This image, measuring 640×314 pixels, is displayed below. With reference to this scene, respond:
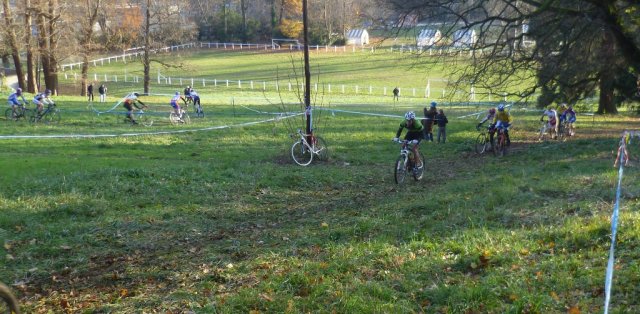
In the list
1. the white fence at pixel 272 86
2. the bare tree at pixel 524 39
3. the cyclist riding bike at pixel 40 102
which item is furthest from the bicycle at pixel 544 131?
the white fence at pixel 272 86

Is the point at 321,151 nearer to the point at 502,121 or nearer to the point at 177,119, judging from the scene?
the point at 502,121

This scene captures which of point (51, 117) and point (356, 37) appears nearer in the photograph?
point (51, 117)

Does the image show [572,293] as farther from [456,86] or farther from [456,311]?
[456,86]

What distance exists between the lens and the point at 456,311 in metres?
5.83

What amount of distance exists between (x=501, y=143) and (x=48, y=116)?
65.1ft

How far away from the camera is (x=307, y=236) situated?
9508 mm

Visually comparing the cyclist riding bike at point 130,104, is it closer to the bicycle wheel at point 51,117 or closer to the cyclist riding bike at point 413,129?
the bicycle wheel at point 51,117

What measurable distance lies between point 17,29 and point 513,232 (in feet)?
149

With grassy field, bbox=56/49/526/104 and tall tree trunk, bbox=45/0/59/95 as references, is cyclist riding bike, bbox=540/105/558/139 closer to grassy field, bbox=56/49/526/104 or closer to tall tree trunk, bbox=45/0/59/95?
grassy field, bbox=56/49/526/104

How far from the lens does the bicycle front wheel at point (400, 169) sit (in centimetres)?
1533

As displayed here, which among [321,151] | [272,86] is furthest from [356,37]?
[321,151]

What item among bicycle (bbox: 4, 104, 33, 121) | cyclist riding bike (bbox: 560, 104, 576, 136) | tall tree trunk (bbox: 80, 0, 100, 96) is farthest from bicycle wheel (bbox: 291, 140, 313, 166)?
tall tree trunk (bbox: 80, 0, 100, 96)

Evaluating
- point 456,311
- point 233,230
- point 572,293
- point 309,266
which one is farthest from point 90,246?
point 572,293

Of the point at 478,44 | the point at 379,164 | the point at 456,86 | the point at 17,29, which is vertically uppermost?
the point at 17,29
